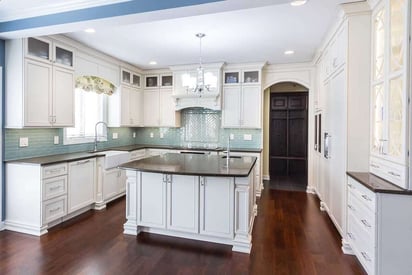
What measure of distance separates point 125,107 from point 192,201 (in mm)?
3292

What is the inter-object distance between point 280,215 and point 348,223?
127 centimetres

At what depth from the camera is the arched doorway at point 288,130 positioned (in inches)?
285

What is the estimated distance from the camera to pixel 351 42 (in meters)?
2.77

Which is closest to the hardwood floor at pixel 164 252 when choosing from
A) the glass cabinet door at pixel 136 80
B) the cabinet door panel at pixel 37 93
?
the cabinet door panel at pixel 37 93

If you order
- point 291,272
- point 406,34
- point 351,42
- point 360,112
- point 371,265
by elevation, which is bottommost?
point 291,272

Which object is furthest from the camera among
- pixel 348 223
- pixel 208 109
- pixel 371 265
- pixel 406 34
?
pixel 208 109

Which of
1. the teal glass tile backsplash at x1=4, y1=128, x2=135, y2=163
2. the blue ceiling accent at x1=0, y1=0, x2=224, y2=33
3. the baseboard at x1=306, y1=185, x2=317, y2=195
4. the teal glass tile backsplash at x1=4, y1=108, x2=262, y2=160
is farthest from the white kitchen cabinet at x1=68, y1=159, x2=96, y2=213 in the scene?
→ the baseboard at x1=306, y1=185, x2=317, y2=195

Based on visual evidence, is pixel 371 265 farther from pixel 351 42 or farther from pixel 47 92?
pixel 47 92

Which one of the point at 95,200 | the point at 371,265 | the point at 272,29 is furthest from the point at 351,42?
the point at 95,200

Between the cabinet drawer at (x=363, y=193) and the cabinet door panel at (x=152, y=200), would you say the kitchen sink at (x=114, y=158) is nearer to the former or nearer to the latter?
the cabinet door panel at (x=152, y=200)

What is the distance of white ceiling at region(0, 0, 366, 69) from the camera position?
285 centimetres

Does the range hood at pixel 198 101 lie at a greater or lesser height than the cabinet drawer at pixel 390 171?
greater

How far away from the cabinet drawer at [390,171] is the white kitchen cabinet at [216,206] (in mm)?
1508

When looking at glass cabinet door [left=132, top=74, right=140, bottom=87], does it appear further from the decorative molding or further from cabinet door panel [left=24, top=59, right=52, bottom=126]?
the decorative molding
